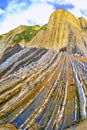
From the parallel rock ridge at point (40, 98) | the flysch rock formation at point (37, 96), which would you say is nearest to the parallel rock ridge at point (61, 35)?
the flysch rock formation at point (37, 96)

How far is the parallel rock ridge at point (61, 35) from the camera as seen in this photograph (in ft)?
330

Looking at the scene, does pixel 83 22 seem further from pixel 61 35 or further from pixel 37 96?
pixel 37 96

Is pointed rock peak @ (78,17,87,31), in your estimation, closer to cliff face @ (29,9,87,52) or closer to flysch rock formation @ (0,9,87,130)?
cliff face @ (29,9,87,52)

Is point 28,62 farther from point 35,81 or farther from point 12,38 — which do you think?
point 12,38

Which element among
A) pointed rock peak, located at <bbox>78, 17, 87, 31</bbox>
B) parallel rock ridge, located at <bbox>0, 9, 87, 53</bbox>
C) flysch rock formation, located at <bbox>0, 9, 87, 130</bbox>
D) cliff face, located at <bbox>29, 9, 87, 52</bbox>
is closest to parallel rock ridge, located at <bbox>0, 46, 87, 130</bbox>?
flysch rock formation, located at <bbox>0, 9, 87, 130</bbox>

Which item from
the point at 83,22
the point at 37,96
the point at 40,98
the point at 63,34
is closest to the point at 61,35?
the point at 63,34

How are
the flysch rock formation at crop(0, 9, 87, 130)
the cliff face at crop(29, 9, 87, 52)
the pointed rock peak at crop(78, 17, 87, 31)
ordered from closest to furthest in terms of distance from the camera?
1. the flysch rock formation at crop(0, 9, 87, 130)
2. the cliff face at crop(29, 9, 87, 52)
3. the pointed rock peak at crop(78, 17, 87, 31)

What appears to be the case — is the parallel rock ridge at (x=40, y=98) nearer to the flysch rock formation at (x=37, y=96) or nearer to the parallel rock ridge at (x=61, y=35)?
the flysch rock formation at (x=37, y=96)

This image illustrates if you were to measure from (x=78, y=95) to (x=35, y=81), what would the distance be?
3.32 m

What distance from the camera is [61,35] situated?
104 meters

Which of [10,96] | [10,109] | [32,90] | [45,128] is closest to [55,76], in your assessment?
[32,90]

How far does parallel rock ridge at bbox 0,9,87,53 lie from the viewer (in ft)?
330

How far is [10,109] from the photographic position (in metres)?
13.0

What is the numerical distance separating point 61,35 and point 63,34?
1.10 m
